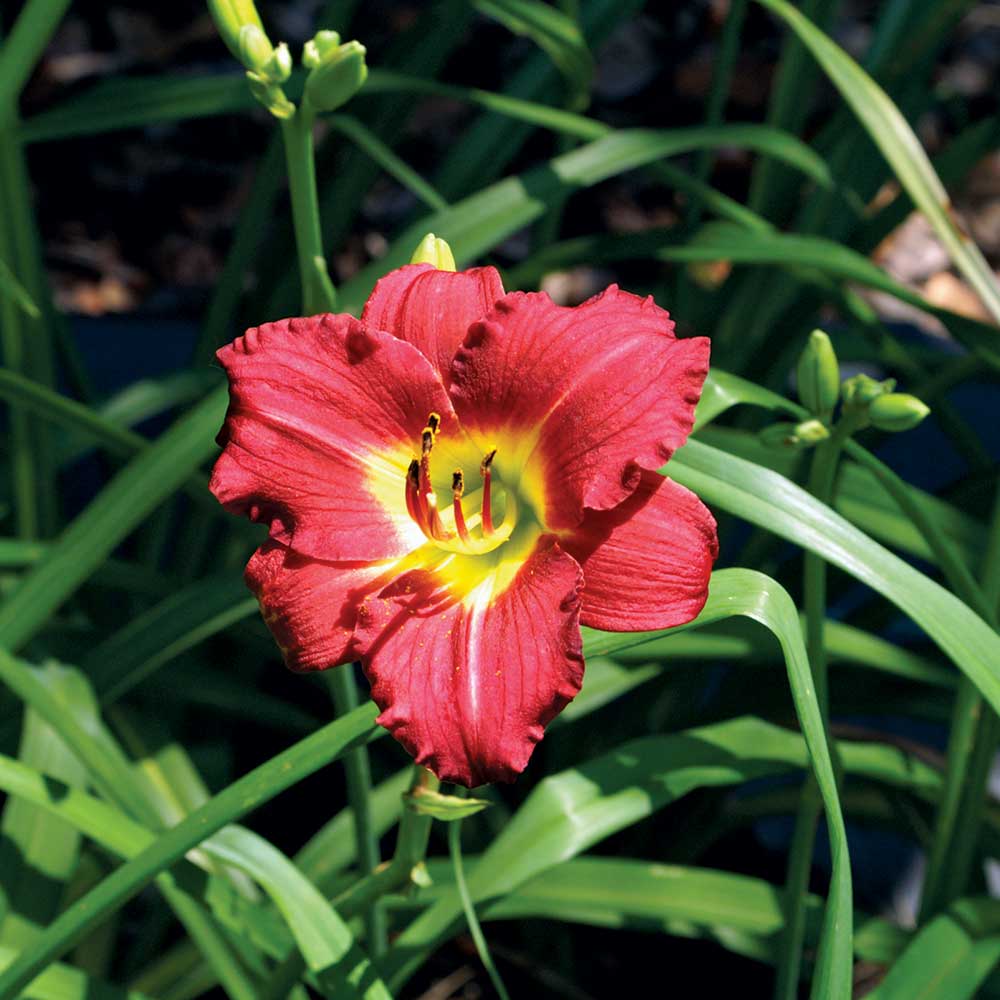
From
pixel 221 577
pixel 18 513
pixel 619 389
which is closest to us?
pixel 619 389

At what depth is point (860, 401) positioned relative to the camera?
2.13ft

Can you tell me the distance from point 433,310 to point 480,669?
204 mm

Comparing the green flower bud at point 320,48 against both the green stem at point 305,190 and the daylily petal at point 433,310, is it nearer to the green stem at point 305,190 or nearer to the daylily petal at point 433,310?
the green stem at point 305,190

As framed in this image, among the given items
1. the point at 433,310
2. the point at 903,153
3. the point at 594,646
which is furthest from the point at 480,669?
the point at 903,153

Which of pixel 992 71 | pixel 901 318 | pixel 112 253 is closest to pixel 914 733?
pixel 901 318

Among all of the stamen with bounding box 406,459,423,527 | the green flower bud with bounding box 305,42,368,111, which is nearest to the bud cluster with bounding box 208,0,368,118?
the green flower bud with bounding box 305,42,368,111

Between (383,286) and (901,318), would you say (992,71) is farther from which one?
(383,286)

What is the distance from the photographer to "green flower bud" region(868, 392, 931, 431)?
0.64 m

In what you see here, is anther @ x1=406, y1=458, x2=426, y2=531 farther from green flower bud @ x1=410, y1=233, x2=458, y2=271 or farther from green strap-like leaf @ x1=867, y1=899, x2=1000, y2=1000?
green strap-like leaf @ x1=867, y1=899, x2=1000, y2=1000

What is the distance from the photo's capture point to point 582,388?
21.9 inches

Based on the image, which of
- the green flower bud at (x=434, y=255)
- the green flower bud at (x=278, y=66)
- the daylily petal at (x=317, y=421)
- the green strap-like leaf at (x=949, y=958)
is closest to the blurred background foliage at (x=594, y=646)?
the green strap-like leaf at (x=949, y=958)

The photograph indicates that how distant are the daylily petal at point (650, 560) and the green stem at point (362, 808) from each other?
295 millimetres

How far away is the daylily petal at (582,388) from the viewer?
1.76ft

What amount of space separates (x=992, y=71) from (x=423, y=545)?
2360 millimetres
